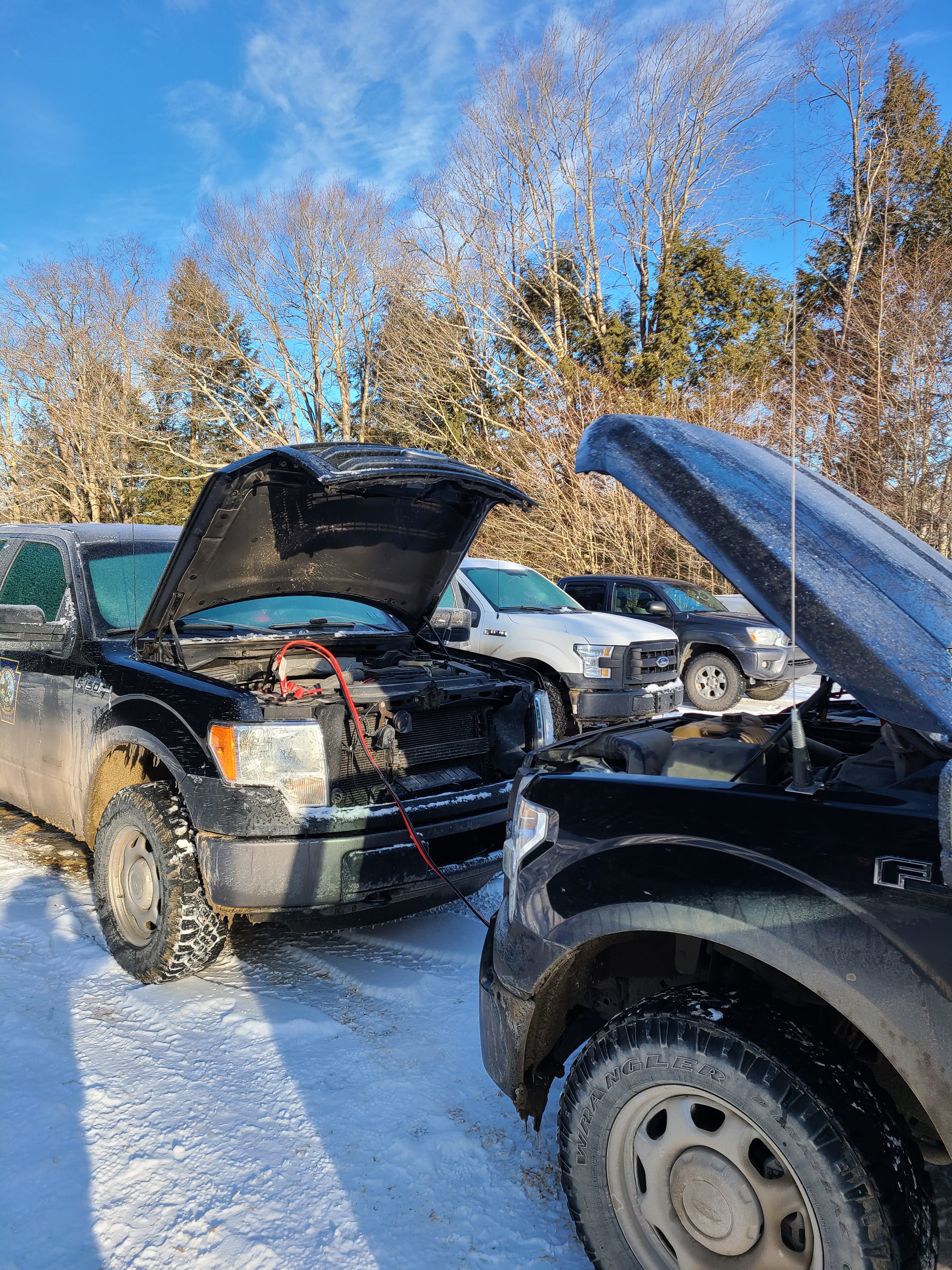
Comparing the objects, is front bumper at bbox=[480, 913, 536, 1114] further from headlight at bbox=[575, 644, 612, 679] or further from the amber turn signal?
headlight at bbox=[575, 644, 612, 679]

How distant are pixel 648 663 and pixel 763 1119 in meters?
6.92

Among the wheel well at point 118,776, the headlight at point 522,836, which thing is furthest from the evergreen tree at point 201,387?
the headlight at point 522,836

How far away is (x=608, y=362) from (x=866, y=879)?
78.9 feet

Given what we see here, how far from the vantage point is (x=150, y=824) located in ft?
11.0

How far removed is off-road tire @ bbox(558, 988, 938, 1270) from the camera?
1504mm

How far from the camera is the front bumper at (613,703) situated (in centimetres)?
790

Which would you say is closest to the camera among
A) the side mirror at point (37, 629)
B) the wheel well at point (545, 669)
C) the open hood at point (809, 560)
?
the open hood at point (809, 560)

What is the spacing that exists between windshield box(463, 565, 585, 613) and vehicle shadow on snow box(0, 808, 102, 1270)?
18.5ft

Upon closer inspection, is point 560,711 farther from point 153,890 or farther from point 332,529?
point 153,890

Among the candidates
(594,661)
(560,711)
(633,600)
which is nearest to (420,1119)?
(560,711)

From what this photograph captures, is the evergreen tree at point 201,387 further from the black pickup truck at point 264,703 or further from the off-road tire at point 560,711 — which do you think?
the black pickup truck at point 264,703

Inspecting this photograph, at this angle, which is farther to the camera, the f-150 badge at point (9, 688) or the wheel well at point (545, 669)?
the wheel well at point (545, 669)

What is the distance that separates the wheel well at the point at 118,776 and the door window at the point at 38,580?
885 mm

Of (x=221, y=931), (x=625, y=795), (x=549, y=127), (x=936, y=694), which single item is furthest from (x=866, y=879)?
(x=549, y=127)
